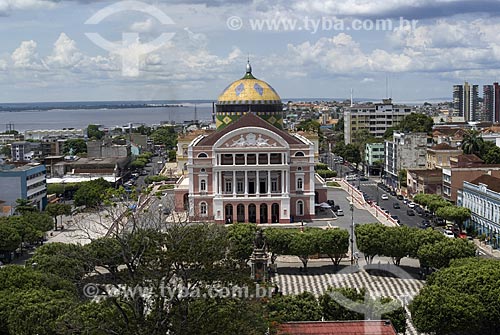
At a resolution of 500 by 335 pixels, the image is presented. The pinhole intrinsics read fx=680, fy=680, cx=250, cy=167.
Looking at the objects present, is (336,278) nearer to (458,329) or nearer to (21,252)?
(458,329)

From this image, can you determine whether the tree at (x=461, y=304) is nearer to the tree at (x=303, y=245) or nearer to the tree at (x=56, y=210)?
the tree at (x=303, y=245)

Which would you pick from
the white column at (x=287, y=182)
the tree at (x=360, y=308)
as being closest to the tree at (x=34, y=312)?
the tree at (x=360, y=308)

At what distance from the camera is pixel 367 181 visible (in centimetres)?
9512

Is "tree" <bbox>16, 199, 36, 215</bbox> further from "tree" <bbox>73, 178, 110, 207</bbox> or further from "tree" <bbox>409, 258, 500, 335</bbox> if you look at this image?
"tree" <bbox>409, 258, 500, 335</bbox>

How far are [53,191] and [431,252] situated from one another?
2045 inches

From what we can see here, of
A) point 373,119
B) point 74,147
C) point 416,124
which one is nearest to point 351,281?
point 416,124

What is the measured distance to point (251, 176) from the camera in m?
63.1

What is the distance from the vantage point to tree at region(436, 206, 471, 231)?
59188 millimetres

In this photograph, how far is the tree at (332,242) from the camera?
47.1 meters

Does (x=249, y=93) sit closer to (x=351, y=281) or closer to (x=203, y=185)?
(x=203, y=185)

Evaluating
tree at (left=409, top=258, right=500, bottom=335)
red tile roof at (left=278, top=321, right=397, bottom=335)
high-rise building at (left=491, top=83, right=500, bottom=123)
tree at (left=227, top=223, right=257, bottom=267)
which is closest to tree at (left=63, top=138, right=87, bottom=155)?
tree at (left=227, top=223, right=257, bottom=267)

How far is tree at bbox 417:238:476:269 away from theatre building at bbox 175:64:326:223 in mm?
20830

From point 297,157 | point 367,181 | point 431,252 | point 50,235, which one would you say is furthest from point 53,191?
point 431,252

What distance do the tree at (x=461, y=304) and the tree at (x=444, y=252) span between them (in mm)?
8170
